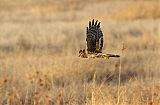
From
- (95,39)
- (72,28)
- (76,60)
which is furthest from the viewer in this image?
(72,28)

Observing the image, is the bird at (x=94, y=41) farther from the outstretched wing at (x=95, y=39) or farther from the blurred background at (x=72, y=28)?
the blurred background at (x=72, y=28)

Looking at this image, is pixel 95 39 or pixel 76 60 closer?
pixel 95 39

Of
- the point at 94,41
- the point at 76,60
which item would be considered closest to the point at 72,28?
the point at 76,60

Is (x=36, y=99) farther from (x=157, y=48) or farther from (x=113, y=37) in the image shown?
(x=113, y=37)

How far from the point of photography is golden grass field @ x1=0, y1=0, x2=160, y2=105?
7.87m

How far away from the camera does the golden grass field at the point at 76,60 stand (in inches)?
310

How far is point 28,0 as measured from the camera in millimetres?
29859

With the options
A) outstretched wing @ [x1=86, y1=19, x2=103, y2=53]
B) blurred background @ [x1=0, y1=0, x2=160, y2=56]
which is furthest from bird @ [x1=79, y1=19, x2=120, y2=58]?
blurred background @ [x1=0, y1=0, x2=160, y2=56]

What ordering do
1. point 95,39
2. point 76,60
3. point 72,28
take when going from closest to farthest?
point 95,39 → point 76,60 → point 72,28

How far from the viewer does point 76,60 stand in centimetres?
1027

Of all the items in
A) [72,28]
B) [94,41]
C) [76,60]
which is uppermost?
[72,28]

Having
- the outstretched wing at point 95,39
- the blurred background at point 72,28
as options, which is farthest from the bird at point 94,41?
the blurred background at point 72,28

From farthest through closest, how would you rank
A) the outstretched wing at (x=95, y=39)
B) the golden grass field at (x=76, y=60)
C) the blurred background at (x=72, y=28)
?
the blurred background at (x=72, y=28)
the golden grass field at (x=76, y=60)
the outstretched wing at (x=95, y=39)

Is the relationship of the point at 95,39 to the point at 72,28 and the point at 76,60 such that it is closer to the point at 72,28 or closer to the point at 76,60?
the point at 76,60
